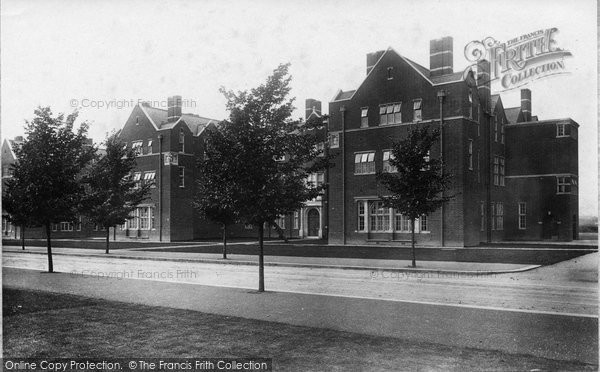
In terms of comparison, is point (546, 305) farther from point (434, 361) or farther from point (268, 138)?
point (268, 138)

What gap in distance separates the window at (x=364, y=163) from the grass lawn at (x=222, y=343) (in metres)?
26.7

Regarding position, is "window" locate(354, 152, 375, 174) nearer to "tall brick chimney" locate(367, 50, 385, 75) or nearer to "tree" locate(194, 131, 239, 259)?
"tall brick chimney" locate(367, 50, 385, 75)

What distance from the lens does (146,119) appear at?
45.6 meters

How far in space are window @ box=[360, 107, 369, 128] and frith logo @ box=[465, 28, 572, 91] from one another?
2391 centimetres

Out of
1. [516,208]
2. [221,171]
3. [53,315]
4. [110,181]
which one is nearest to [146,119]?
[110,181]

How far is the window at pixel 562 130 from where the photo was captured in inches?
1453

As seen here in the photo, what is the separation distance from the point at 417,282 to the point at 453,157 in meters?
18.7

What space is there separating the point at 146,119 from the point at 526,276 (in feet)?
120

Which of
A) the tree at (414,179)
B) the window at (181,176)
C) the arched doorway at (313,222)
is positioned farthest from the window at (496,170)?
the window at (181,176)

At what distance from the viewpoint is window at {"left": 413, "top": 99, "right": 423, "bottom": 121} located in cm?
3347

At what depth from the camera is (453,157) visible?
3250 cm

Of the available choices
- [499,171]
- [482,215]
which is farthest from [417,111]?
[499,171]

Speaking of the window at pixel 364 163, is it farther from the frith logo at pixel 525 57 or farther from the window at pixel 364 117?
the frith logo at pixel 525 57

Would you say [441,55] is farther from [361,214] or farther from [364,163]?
[361,214]
